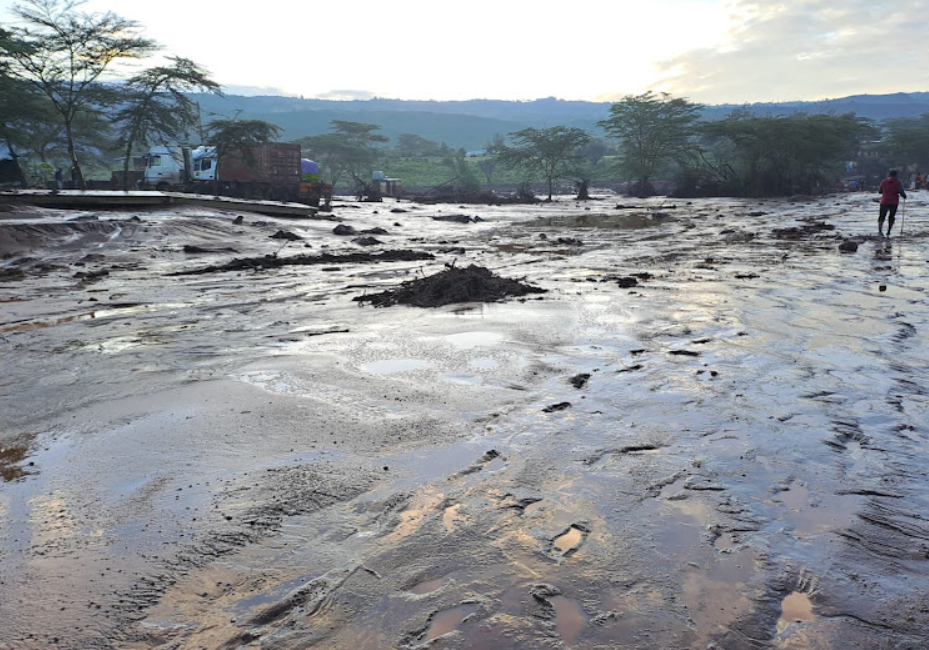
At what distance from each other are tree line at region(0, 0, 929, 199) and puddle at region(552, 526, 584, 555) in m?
33.1

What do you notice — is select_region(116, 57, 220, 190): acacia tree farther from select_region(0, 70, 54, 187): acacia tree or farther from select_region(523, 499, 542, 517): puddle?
select_region(523, 499, 542, 517): puddle

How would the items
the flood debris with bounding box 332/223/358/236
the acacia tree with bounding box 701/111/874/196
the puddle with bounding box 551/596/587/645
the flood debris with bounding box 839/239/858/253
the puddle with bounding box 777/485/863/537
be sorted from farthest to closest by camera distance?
the acacia tree with bounding box 701/111/874/196 < the flood debris with bounding box 332/223/358/236 < the flood debris with bounding box 839/239/858/253 < the puddle with bounding box 777/485/863/537 < the puddle with bounding box 551/596/587/645

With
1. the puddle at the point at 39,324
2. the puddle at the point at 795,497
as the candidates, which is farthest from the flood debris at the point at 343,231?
the puddle at the point at 795,497

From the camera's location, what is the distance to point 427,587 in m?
2.37

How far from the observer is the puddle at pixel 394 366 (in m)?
5.15

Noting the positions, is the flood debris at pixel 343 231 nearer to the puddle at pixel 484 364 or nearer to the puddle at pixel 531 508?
the puddle at pixel 484 364

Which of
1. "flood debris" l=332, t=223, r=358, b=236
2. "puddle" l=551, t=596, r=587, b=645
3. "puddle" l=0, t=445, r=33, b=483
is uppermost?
"flood debris" l=332, t=223, r=358, b=236

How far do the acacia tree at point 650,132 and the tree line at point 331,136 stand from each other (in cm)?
10

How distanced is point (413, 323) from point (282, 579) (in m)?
4.56

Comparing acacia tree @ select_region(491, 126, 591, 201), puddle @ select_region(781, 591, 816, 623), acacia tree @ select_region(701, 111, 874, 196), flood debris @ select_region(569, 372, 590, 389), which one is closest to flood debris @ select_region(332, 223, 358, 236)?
flood debris @ select_region(569, 372, 590, 389)

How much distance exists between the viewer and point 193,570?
2.46 meters

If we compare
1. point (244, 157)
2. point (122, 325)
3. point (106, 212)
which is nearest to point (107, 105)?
point (244, 157)

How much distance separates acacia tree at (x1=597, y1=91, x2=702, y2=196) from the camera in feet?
189

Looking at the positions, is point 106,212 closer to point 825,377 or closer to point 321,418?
point 321,418
